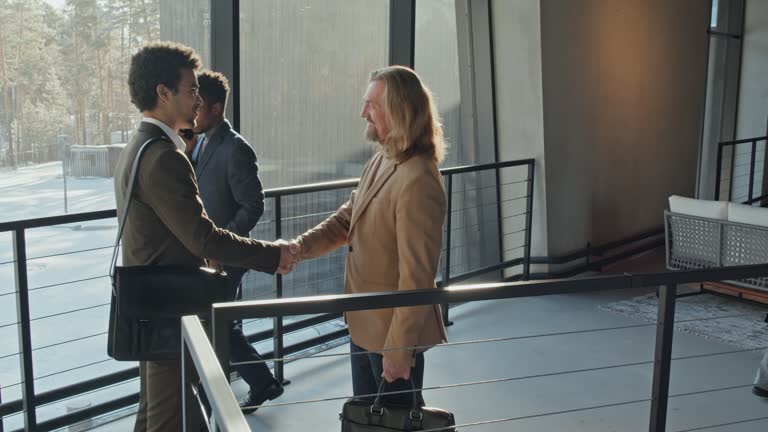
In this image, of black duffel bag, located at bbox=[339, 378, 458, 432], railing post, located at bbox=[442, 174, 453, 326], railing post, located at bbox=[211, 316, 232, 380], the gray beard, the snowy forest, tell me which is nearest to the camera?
railing post, located at bbox=[211, 316, 232, 380]

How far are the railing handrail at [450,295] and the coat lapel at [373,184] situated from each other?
460mm

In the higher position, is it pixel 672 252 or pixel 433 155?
pixel 433 155

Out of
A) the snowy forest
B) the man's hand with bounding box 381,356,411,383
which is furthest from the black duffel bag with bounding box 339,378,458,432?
the snowy forest

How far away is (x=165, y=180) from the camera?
200 centimetres

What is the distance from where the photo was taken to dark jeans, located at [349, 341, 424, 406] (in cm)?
198

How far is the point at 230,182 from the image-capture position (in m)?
2.84

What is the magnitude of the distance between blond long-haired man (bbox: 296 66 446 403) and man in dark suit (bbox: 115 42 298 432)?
0.42 meters

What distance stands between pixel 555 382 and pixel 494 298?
2.27m

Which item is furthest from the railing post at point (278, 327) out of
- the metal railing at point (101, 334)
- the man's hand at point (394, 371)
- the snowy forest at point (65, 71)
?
the man's hand at point (394, 371)

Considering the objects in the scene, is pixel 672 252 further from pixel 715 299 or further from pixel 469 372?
pixel 469 372

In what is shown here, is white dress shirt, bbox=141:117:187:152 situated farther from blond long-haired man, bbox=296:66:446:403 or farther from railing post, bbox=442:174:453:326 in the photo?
railing post, bbox=442:174:453:326

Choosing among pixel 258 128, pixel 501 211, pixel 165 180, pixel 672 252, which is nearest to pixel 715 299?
pixel 672 252

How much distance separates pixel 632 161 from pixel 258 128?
365cm

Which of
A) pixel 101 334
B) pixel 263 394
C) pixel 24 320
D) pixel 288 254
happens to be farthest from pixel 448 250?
pixel 24 320
